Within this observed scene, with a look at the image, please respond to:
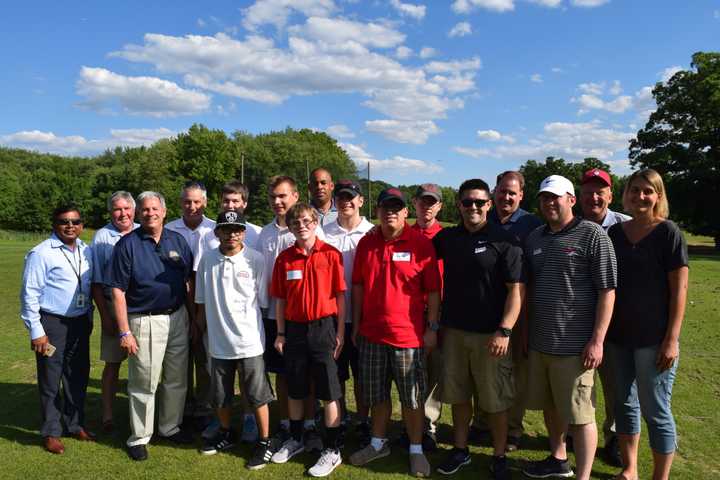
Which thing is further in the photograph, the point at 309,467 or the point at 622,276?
the point at 309,467

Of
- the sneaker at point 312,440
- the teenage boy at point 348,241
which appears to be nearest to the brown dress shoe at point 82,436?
the sneaker at point 312,440

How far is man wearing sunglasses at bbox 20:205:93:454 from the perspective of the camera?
4.71m

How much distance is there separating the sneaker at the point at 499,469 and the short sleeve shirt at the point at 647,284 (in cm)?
147

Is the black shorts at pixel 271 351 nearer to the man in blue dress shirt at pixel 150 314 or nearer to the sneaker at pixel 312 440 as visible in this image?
the sneaker at pixel 312 440

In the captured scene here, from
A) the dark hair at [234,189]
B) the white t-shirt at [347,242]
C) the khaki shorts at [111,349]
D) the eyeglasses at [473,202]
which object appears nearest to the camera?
the eyeglasses at [473,202]

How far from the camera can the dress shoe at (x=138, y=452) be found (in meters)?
4.59

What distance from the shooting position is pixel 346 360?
4.86m

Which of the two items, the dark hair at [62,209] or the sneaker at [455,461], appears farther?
the dark hair at [62,209]

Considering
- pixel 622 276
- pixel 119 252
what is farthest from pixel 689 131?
pixel 119 252

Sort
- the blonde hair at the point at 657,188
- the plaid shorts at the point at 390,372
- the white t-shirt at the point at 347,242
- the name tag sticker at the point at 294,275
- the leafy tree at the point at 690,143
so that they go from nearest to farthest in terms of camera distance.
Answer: the blonde hair at the point at 657,188, the plaid shorts at the point at 390,372, the name tag sticker at the point at 294,275, the white t-shirt at the point at 347,242, the leafy tree at the point at 690,143

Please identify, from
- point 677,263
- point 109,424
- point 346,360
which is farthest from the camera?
point 109,424

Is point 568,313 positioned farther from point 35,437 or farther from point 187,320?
point 35,437

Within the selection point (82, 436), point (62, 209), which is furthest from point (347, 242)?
point (82, 436)

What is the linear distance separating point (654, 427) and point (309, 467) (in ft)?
9.59
